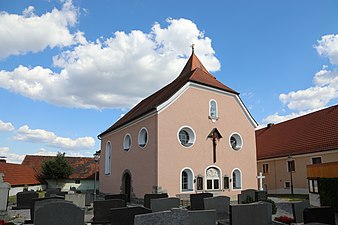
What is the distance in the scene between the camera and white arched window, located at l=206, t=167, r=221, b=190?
19062mm

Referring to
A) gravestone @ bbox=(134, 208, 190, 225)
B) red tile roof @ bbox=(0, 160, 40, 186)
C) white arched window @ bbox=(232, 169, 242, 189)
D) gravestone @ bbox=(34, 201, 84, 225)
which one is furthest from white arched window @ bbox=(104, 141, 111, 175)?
gravestone @ bbox=(134, 208, 190, 225)

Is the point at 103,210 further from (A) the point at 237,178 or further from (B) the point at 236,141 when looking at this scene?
(B) the point at 236,141

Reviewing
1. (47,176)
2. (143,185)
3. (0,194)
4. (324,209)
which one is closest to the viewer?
(324,209)

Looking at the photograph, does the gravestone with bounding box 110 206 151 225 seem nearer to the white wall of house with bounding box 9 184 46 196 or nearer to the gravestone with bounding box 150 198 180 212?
the gravestone with bounding box 150 198 180 212

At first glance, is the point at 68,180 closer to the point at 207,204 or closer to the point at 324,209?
the point at 207,204

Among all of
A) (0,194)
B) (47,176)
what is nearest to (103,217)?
(0,194)

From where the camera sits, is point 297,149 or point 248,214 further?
point 297,149

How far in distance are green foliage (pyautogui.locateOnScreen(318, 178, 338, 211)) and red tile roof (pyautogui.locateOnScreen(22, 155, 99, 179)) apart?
26.1m

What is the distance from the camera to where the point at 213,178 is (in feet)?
63.2

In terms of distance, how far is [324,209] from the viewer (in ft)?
27.1

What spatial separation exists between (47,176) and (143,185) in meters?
19.4

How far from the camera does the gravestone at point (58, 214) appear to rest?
710cm

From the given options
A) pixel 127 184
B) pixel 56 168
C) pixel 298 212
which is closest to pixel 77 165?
pixel 56 168

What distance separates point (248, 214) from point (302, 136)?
64.9 ft
